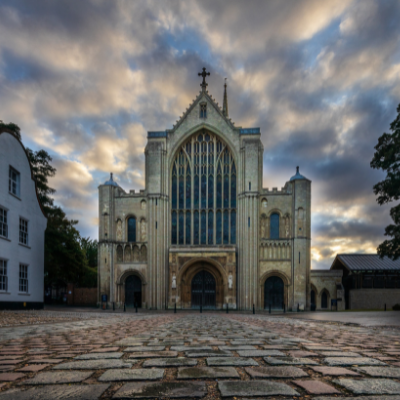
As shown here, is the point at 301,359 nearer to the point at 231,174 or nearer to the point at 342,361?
the point at 342,361

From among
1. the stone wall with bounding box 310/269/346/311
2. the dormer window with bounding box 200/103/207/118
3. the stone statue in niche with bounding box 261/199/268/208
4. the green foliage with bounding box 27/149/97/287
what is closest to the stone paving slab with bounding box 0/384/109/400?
the green foliage with bounding box 27/149/97/287

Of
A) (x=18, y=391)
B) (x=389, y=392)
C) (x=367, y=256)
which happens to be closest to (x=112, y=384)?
(x=18, y=391)

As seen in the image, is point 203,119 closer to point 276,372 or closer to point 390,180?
point 390,180

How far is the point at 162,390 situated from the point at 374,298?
39871 mm

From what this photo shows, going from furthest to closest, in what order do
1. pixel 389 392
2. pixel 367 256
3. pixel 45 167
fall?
pixel 367 256
pixel 45 167
pixel 389 392

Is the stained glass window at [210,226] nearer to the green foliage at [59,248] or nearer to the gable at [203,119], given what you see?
the gable at [203,119]

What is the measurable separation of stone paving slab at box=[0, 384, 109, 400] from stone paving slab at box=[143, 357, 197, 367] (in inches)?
38.3

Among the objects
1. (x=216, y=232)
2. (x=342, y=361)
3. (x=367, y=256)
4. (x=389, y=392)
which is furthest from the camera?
(x=367, y=256)

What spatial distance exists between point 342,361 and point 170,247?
32758 mm

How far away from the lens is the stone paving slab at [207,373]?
126 inches

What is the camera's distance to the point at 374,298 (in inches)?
1483

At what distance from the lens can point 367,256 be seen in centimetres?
4228

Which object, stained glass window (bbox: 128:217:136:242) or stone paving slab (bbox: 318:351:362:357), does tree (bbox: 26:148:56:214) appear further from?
stone paving slab (bbox: 318:351:362:357)

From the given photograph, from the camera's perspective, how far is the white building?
766 inches
